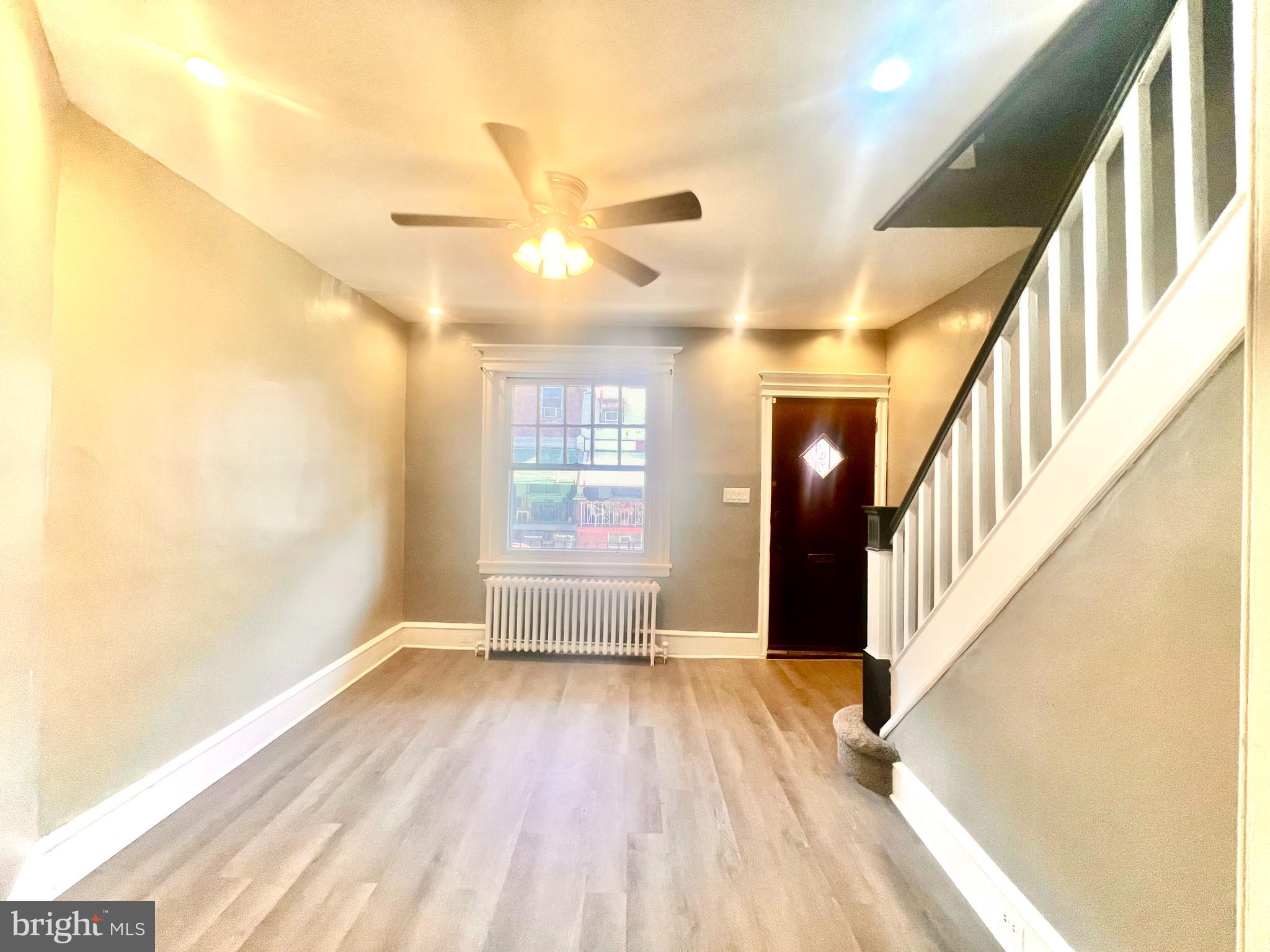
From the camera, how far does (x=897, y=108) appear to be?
1.46m

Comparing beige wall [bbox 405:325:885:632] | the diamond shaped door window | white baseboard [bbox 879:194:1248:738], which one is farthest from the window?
white baseboard [bbox 879:194:1248:738]

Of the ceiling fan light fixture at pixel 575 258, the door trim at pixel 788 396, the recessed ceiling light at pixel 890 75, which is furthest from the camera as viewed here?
the door trim at pixel 788 396

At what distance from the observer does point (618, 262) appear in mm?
2029

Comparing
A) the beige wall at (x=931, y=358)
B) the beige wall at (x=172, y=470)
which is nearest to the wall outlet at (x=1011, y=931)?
the beige wall at (x=931, y=358)

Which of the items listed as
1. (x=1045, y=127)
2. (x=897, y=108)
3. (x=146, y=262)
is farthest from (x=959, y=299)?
(x=146, y=262)

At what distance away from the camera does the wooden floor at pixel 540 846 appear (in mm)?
1452

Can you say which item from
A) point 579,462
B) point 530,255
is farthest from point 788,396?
point 530,255

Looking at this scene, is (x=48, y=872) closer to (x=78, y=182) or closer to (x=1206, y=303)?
(x=78, y=182)

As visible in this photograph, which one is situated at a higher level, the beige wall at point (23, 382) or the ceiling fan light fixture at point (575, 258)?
the ceiling fan light fixture at point (575, 258)

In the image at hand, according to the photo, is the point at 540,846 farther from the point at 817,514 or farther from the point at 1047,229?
the point at 817,514

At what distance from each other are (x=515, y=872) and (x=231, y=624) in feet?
5.48

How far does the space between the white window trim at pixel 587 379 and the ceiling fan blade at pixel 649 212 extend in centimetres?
203

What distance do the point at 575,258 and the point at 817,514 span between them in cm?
277

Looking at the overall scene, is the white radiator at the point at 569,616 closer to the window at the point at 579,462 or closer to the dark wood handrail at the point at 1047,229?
the window at the point at 579,462
